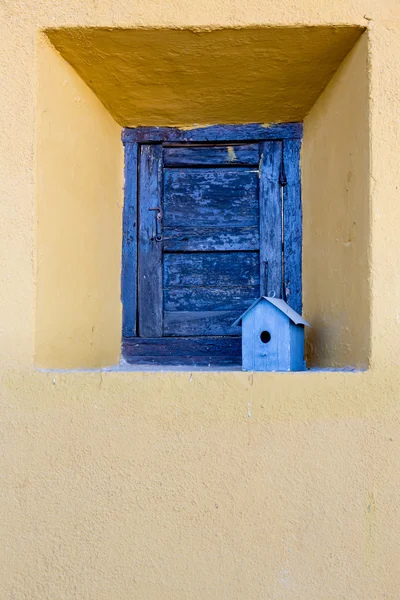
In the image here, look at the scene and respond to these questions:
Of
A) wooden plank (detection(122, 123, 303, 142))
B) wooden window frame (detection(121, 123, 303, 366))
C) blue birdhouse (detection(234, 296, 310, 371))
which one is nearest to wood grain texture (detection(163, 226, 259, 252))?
wooden window frame (detection(121, 123, 303, 366))

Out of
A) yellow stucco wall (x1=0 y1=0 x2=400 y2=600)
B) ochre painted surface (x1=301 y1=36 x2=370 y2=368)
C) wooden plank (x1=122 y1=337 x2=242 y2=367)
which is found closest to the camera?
yellow stucco wall (x1=0 y1=0 x2=400 y2=600)

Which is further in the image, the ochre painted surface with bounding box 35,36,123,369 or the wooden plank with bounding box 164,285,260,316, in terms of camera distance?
the wooden plank with bounding box 164,285,260,316

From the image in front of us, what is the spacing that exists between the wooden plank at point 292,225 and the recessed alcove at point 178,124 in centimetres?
5

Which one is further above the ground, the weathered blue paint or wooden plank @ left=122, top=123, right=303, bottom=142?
wooden plank @ left=122, top=123, right=303, bottom=142

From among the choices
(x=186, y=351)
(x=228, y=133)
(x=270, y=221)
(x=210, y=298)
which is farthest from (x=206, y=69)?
(x=186, y=351)

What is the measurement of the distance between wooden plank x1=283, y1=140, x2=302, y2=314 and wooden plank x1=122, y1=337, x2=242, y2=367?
0.31 metres

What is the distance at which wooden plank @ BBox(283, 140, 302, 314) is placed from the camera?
287cm

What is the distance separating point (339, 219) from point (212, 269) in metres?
0.66

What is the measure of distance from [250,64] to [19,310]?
1.21 metres

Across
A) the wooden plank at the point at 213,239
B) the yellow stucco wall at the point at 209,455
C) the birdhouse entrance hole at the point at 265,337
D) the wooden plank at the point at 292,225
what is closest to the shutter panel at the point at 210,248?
the wooden plank at the point at 213,239

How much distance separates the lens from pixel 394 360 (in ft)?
7.14

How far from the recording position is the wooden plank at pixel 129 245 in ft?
9.60

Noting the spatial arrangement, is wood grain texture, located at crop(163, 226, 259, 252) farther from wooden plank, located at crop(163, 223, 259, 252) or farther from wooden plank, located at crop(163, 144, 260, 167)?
wooden plank, located at crop(163, 144, 260, 167)

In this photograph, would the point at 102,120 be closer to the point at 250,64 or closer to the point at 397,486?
the point at 250,64
